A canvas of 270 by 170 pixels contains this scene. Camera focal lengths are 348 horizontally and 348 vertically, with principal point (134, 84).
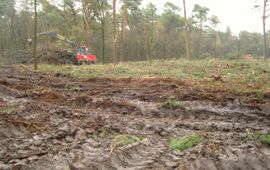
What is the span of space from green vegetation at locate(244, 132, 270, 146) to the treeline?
26374 mm

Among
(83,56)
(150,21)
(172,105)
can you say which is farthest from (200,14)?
(172,105)

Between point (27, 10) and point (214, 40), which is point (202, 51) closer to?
point (214, 40)

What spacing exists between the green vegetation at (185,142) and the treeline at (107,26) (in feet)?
86.6

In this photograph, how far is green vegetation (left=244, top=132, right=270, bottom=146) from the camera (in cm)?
537

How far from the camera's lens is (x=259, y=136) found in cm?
558

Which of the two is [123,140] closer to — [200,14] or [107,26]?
[107,26]

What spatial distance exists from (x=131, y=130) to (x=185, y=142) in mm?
1185

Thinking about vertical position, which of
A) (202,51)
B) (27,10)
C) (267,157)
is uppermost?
(27,10)

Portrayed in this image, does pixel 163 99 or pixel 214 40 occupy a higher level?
pixel 214 40

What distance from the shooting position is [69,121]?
6.43 meters

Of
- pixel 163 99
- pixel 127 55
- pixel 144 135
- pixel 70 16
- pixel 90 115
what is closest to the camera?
pixel 144 135

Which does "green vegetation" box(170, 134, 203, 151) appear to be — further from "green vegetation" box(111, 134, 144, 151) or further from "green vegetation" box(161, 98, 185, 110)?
"green vegetation" box(161, 98, 185, 110)

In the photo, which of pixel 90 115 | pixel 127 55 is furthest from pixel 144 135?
pixel 127 55

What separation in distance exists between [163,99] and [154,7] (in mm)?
36689
